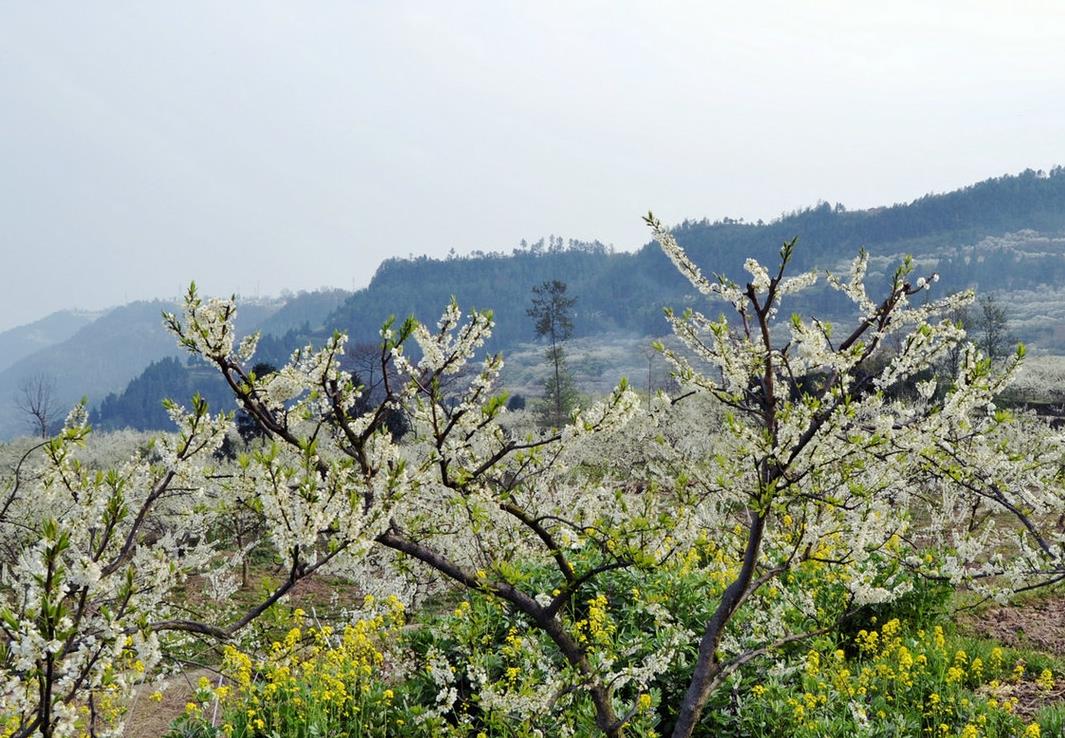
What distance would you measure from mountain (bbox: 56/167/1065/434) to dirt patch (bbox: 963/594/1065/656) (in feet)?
398

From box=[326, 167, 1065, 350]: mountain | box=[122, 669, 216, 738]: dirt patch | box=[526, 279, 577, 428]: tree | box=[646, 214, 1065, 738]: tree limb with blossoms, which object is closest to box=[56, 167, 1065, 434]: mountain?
box=[326, 167, 1065, 350]: mountain

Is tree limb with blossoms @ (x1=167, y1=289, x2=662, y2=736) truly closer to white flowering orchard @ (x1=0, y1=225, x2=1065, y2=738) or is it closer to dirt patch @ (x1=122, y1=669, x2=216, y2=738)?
white flowering orchard @ (x1=0, y1=225, x2=1065, y2=738)

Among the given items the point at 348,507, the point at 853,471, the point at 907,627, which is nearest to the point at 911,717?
the point at 907,627

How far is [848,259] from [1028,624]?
16191 centimetres

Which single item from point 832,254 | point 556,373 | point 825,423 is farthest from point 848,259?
point 825,423

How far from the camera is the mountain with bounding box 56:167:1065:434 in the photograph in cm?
14088

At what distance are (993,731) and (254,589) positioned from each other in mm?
14871

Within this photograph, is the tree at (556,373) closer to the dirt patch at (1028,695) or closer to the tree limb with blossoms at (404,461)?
the dirt patch at (1028,695)

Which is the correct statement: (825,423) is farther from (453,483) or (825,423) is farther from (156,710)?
(156,710)

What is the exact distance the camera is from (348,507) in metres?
2.79

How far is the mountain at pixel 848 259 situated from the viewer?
141m

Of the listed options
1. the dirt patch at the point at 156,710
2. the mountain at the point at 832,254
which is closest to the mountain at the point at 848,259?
the mountain at the point at 832,254

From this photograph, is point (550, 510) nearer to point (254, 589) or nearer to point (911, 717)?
point (911, 717)

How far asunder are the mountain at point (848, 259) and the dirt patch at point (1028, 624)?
12138 centimetres
